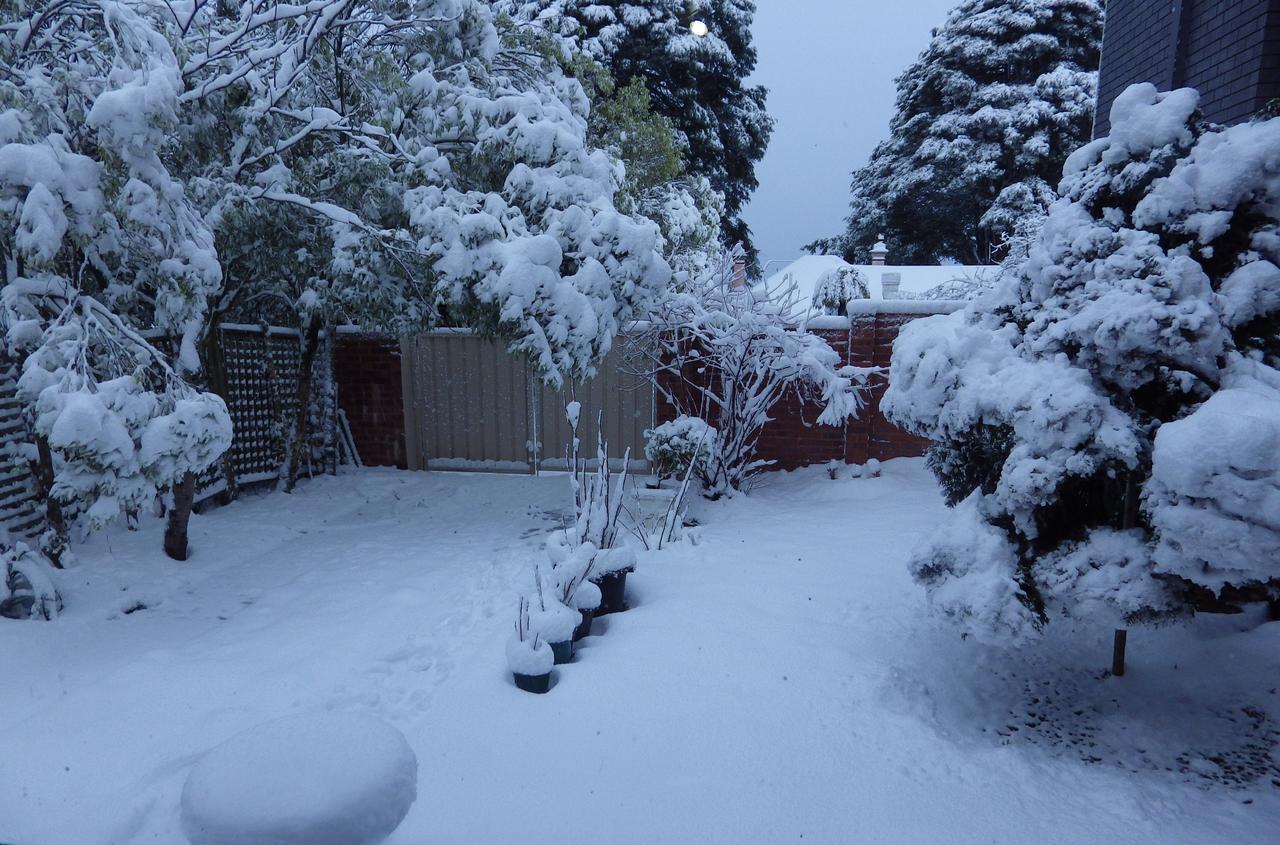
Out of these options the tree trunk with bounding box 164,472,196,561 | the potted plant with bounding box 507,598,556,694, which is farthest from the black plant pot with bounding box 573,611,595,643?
the tree trunk with bounding box 164,472,196,561

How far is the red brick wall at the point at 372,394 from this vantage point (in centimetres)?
795

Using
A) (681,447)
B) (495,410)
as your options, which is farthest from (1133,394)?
(495,410)

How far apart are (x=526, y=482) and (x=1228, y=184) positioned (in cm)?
629

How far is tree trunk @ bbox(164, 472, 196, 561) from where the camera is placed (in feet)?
15.3

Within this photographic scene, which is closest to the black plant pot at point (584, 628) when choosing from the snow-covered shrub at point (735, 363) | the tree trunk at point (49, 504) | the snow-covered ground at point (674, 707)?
the snow-covered ground at point (674, 707)

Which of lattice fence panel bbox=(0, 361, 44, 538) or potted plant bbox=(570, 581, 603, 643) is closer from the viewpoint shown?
potted plant bbox=(570, 581, 603, 643)

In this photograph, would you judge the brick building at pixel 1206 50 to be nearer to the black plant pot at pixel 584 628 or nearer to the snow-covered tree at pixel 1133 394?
the snow-covered tree at pixel 1133 394

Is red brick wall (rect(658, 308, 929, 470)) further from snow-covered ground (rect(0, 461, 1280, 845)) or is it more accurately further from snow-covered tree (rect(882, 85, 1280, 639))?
snow-covered tree (rect(882, 85, 1280, 639))

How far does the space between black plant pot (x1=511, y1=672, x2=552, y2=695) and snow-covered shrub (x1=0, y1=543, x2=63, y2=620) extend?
2.67m

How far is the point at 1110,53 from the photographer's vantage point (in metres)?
6.73

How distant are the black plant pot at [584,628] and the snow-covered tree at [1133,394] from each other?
162 cm

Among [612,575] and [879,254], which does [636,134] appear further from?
[612,575]

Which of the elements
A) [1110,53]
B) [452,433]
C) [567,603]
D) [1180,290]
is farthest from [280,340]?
[1110,53]

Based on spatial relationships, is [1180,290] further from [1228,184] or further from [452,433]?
[452,433]
